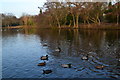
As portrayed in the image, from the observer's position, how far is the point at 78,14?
2391 inches

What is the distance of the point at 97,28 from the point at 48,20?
27.6m

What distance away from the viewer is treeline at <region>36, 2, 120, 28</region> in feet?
175

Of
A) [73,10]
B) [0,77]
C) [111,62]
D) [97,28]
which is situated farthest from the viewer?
[73,10]

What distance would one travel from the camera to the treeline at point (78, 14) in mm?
53375

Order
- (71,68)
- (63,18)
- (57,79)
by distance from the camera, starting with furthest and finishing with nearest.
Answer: (63,18)
(71,68)
(57,79)

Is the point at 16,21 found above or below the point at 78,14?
above

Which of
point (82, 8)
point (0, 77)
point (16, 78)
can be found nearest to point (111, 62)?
point (16, 78)

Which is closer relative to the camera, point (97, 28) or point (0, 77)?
point (0, 77)

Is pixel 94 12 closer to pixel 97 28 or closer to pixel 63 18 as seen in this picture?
pixel 97 28

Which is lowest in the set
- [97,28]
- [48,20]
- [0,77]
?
[0,77]

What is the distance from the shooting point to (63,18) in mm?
68750

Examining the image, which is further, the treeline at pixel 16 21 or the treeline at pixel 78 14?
the treeline at pixel 16 21

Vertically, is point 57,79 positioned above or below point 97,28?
below

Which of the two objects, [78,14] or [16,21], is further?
[16,21]
